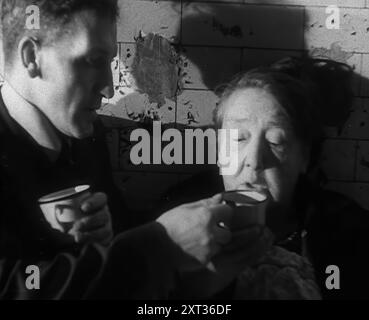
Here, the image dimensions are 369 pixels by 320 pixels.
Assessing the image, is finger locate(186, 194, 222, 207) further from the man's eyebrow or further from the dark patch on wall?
the dark patch on wall


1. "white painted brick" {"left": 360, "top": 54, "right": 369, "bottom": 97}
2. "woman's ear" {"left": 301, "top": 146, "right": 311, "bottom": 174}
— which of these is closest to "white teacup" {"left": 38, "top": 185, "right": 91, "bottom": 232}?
"woman's ear" {"left": 301, "top": 146, "right": 311, "bottom": 174}

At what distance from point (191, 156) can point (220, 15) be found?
546 millimetres

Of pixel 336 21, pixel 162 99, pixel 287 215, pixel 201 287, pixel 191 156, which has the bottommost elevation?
pixel 201 287

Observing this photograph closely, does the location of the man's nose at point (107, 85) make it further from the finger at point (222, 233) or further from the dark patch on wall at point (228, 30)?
the finger at point (222, 233)

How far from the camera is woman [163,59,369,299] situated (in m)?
3.09

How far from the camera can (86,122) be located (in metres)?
3.09

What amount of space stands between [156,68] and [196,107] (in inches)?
8.4

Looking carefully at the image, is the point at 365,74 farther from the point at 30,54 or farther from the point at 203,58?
the point at 30,54

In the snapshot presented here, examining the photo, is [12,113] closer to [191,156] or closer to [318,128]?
[191,156]

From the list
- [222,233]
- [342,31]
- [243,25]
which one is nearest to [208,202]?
[222,233]

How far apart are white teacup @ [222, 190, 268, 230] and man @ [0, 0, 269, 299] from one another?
0.11 feet

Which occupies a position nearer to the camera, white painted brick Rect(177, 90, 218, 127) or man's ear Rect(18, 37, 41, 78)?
man's ear Rect(18, 37, 41, 78)

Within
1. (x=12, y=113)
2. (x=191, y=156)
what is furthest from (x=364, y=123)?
(x=12, y=113)

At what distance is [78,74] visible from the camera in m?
3.04
